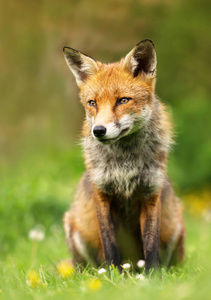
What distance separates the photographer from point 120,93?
3705 mm

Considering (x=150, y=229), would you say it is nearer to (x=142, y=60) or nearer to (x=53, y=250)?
(x=142, y=60)

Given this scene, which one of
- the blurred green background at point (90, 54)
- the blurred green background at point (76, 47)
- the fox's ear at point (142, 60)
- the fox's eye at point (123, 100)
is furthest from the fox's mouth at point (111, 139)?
the blurred green background at point (76, 47)

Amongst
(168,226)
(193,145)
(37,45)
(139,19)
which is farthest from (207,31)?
(168,226)

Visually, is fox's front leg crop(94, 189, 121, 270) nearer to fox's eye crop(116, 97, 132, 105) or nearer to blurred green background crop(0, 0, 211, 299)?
fox's eye crop(116, 97, 132, 105)

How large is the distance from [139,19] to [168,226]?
362 inches

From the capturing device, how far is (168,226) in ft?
14.7

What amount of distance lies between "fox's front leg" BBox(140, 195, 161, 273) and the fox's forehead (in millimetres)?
941

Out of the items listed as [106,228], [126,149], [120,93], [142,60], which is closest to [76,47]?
[142,60]

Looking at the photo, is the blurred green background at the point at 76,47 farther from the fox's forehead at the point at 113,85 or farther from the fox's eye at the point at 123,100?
the fox's eye at the point at 123,100

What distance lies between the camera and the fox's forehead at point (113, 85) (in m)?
3.72

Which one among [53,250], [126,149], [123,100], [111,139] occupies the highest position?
[123,100]

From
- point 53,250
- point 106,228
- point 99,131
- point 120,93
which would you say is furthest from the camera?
point 53,250

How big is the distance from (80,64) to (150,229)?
5.39 ft

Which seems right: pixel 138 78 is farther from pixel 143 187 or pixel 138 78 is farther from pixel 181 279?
pixel 181 279
